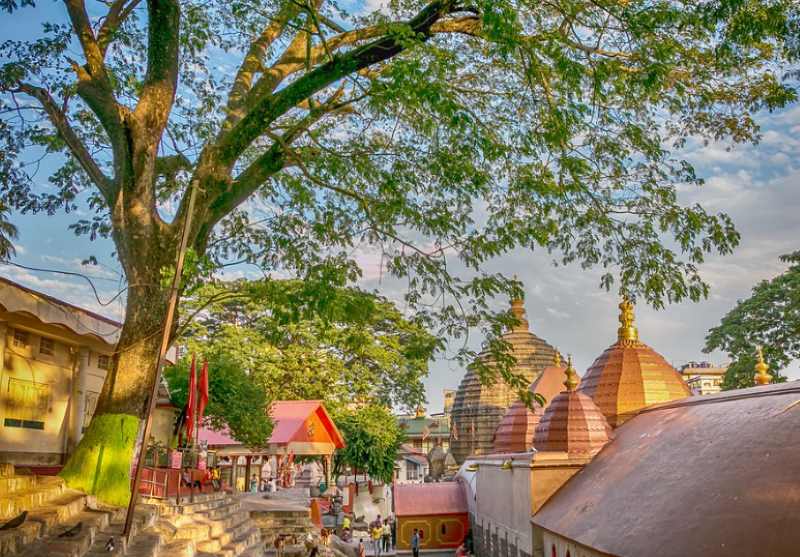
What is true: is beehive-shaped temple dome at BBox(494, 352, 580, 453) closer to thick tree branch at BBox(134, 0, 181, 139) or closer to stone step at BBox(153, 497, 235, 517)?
stone step at BBox(153, 497, 235, 517)

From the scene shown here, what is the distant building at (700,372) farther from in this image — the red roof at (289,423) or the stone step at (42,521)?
the stone step at (42,521)

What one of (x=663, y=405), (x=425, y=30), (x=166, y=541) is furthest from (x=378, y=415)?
(x=425, y=30)

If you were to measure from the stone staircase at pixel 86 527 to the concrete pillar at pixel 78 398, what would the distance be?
7.20 ft

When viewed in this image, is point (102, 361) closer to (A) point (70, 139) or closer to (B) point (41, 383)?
(B) point (41, 383)

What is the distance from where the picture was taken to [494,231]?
1000 centimetres

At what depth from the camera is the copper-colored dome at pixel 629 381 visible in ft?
61.8

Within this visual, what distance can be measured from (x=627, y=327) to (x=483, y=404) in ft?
74.4

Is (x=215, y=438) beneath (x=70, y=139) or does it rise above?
beneath

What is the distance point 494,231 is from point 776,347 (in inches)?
881

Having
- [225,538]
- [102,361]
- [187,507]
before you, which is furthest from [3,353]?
[225,538]

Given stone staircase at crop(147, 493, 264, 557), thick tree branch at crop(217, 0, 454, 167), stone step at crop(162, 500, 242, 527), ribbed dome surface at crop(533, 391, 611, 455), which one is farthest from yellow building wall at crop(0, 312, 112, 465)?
ribbed dome surface at crop(533, 391, 611, 455)

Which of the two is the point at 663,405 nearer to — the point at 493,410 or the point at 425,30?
the point at 425,30

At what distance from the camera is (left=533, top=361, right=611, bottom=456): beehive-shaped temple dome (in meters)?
15.7

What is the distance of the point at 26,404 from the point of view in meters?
11.2
